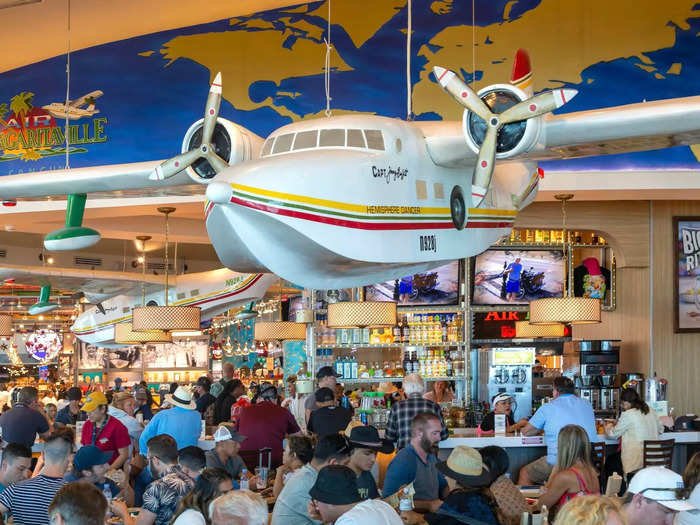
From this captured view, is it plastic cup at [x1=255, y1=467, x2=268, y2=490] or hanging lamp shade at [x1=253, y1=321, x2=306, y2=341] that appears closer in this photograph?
plastic cup at [x1=255, y1=467, x2=268, y2=490]

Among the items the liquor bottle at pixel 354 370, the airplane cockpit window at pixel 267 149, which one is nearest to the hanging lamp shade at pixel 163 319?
the liquor bottle at pixel 354 370

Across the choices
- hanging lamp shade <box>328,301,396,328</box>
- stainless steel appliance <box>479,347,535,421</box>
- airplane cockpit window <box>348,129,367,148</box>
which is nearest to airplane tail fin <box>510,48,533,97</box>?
airplane cockpit window <box>348,129,367,148</box>

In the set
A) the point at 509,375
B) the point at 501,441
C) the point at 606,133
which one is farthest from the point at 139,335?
the point at 606,133

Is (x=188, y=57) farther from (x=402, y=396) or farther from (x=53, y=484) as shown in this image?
(x=53, y=484)

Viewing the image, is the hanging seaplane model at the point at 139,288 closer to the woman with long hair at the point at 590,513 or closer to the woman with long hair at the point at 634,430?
the woman with long hair at the point at 634,430

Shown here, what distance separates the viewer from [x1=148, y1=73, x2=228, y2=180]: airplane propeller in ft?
25.2

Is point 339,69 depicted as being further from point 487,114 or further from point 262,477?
point 262,477

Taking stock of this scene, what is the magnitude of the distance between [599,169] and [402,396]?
3917 millimetres

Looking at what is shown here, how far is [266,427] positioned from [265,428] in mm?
14

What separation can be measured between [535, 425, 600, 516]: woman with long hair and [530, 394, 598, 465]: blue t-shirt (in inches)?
95.3

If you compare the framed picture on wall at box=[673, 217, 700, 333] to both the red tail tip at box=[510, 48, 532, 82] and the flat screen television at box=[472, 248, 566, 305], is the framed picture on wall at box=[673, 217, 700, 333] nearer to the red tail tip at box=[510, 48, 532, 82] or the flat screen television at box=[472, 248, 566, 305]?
the flat screen television at box=[472, 248, 566, 305]

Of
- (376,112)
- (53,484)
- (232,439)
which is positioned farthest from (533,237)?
(53,484)

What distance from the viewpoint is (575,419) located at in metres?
8.51

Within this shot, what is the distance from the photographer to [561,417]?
852 centimetres
